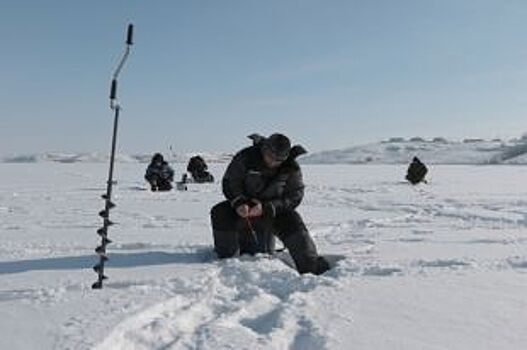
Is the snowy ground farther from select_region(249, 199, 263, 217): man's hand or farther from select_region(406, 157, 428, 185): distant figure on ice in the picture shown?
select_region(406, 157, 428, 185): distant figure on ice

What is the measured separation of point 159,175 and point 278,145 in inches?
462

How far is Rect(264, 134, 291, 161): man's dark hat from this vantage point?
5945 millimetres

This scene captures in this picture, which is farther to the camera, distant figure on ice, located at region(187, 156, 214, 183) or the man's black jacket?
distant figure on ice, located at region(187, 156, 214, 183)

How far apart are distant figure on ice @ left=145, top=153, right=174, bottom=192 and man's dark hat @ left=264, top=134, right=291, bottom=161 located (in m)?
11.6

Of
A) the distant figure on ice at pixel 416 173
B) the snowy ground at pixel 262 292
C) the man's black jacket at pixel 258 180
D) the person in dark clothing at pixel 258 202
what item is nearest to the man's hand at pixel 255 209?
the person in dark clothing at pixel 258 202

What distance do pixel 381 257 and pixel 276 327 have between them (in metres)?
2.64

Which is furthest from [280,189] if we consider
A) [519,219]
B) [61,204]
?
[61,204]

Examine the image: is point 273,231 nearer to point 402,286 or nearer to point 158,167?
point 402,286

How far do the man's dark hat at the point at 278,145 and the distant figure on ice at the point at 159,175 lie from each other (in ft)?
38.1

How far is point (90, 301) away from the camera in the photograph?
427 centimetres

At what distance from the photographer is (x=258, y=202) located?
607cm

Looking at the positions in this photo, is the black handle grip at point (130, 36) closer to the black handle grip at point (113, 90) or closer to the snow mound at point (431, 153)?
the black handle grip at point (113, 90)

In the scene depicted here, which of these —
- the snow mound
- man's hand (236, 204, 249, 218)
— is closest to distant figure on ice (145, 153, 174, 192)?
man's hand (236, 204, 249, 218)

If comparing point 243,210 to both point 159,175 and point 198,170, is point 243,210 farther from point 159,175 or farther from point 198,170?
point 198,170
